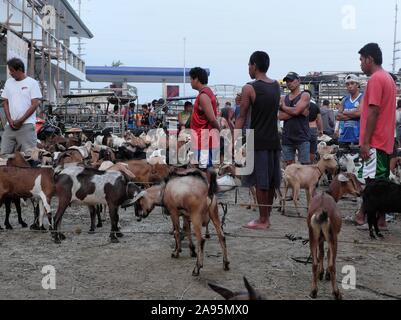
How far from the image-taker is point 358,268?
5.11 metres

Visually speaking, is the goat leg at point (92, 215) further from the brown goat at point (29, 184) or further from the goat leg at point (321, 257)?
the goat leg at point (321, 257)

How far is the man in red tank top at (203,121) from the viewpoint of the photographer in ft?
19.1

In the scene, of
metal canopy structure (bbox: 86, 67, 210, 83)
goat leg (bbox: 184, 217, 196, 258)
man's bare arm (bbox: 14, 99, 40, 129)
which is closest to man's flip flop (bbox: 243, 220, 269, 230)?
goat leg (bbox: 184, 217, 196, 258)

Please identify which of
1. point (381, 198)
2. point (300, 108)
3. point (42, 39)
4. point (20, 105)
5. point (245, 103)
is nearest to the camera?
point (245, 103)

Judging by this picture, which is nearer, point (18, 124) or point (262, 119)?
point (262, 119)

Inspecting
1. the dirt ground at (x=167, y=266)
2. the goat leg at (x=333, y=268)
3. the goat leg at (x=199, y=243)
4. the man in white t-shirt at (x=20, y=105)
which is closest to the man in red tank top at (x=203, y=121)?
the dirt ground at (x=167, y=266)

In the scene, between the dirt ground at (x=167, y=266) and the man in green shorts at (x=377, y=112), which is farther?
the man in green shorts at (x=377, y=112)

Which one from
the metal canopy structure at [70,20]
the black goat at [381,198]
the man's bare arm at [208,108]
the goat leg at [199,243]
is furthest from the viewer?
the metal canopy structure at [70,20]

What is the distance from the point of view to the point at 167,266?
5.13 m

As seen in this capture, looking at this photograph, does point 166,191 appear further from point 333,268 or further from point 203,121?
point 333,268

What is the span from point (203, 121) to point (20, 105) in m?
2.86

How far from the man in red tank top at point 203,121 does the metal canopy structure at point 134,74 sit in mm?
41493

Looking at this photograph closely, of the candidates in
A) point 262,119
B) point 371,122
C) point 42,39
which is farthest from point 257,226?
point 42,39

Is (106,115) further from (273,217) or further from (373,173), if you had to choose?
(373,173)
